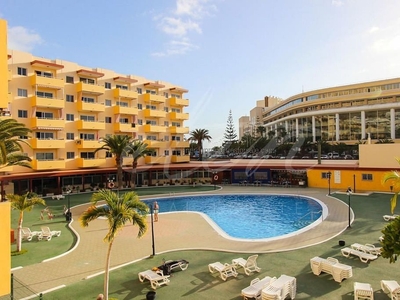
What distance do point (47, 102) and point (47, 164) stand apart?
7.08 m

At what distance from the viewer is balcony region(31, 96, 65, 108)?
3266 cm

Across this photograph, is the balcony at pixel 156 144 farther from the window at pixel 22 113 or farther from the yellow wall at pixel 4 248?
the yellow wall at pixel 4 248

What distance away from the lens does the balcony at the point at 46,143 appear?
32.5m

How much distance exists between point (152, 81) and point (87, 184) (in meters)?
19.0

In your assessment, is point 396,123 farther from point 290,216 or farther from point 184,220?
point 184,220

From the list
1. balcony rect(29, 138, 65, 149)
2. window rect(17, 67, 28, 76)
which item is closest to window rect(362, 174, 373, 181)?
balcony rect(29, 138, 65, 149)

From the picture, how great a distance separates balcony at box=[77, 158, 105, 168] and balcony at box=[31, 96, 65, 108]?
6978mm

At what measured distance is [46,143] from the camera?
3322cm

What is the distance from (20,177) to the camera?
3000 centimetres

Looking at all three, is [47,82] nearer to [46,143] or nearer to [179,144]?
[46,143]

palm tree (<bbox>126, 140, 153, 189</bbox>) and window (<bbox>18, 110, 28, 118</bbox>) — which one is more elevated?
window (<bbox>18, 110, 28, 118</bbox>)

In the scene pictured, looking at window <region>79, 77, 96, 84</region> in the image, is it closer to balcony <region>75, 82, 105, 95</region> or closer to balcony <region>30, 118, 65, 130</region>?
balcony <region>75, 82, 105, 95</region>

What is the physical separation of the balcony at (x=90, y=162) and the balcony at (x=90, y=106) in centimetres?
642

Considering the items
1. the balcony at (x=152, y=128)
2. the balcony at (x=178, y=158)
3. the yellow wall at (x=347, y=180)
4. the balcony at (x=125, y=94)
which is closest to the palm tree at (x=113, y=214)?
the yellow wall at (x=347, y=180)
